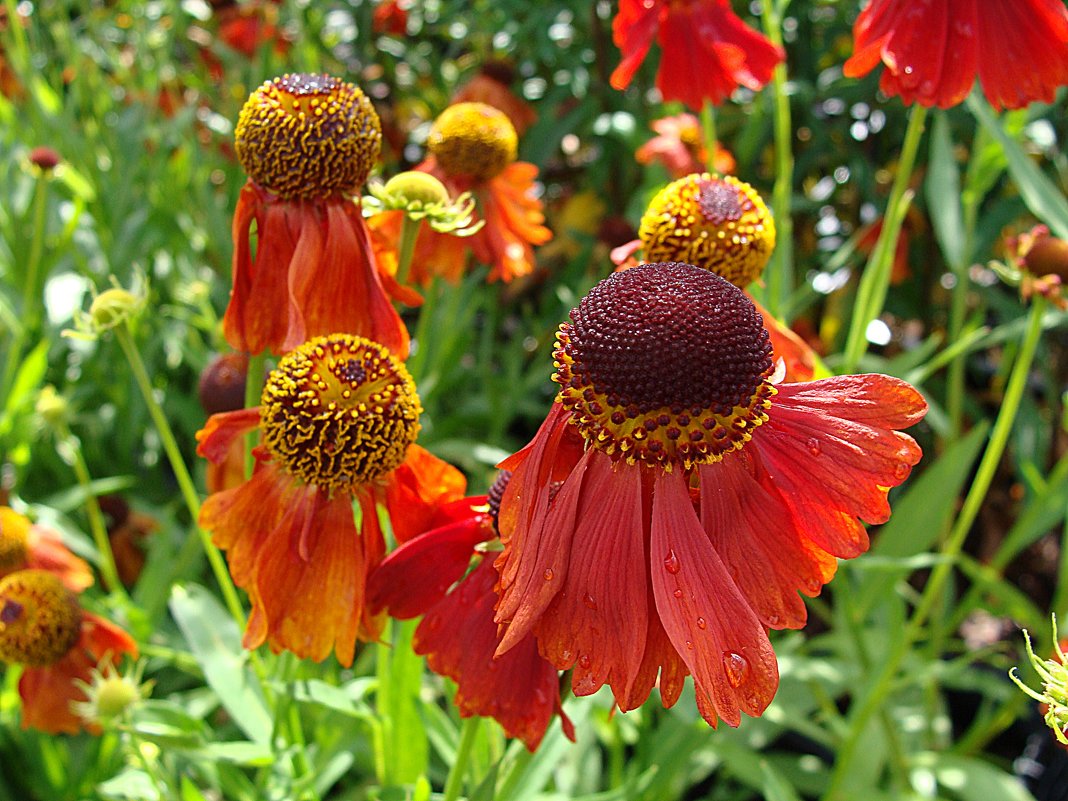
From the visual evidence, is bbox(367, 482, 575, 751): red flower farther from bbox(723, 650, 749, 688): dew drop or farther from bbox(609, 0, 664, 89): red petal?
bbox(609, 0, 664, 89): red petal

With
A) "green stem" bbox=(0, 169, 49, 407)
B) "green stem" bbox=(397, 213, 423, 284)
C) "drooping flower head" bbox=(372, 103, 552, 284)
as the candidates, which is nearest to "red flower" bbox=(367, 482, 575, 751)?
"green stem" bbox=(397, 213, 423, 284)

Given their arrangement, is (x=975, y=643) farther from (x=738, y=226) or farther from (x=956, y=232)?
(x=738, y=226)

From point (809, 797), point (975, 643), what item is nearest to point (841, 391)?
point (809, 797)

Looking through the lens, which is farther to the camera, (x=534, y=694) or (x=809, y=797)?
(x=809, y=797)

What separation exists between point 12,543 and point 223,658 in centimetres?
34

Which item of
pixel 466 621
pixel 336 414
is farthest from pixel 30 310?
pixel 466 621

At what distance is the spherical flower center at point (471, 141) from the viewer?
1078 millimetres

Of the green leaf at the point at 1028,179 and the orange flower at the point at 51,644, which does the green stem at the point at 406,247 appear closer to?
the orange flower at the point at 51,644

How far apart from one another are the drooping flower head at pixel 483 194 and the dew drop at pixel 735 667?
611mm

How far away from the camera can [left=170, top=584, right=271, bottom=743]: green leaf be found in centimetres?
89

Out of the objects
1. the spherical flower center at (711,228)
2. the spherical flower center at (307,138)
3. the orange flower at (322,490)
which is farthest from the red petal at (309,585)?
the spherical flower center at (711,228)

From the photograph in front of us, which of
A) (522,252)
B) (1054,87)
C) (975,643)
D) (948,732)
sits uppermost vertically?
(1054,87)

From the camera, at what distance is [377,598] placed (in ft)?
2.19

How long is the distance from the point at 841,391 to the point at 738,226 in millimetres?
309
